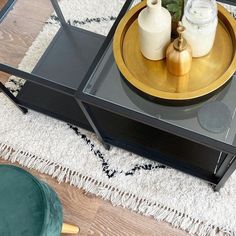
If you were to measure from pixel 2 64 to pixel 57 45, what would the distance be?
0.18 m

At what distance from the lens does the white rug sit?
1.11m

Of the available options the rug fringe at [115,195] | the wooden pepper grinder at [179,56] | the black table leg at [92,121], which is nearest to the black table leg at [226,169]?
the rug fringe at [115,195]

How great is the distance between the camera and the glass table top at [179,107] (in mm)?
867

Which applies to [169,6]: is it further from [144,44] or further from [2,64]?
[2,64]

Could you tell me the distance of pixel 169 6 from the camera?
0.88 metres

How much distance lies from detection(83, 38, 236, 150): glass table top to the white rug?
0.25 m

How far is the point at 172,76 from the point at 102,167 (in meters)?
0.43

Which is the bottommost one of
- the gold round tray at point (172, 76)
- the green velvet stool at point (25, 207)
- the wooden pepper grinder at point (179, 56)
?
the green velvet stool at point (25, 207)

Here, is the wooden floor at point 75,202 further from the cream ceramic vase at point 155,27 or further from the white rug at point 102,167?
the cream ceramic vase at point 155,27

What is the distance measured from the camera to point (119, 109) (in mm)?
911

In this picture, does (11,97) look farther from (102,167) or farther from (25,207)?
(25,207)

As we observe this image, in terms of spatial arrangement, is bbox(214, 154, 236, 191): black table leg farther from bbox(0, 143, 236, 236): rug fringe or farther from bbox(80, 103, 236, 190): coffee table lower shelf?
bbox(0, 143, 236, 236): rug fringe

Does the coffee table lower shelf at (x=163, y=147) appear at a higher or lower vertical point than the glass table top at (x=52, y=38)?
lower

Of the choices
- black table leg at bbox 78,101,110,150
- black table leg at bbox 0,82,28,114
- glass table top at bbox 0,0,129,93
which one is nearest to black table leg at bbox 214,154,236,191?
black table leg at bbox 78,101,110,150
